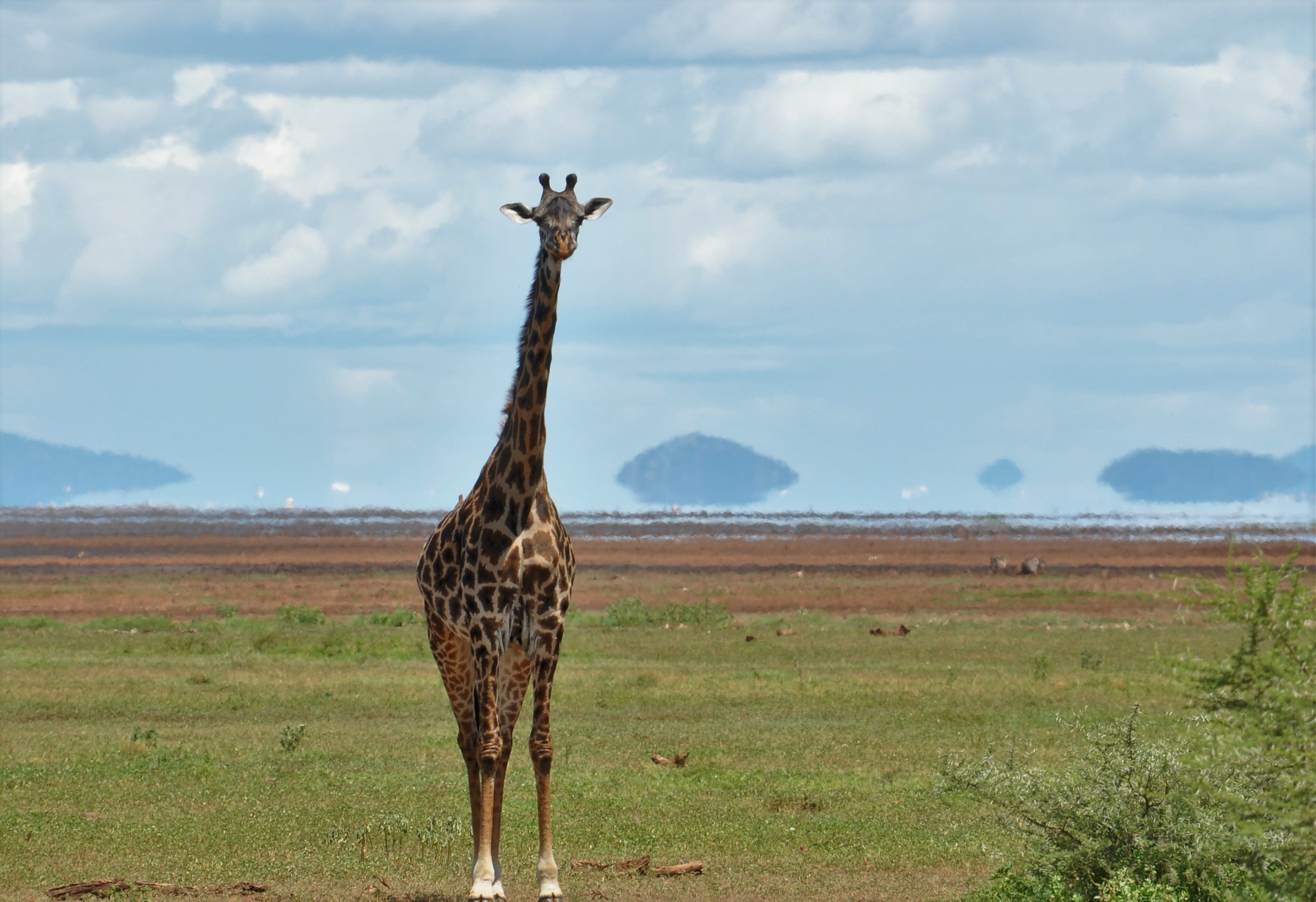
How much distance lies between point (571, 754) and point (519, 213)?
8754 millimetres

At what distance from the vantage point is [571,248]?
11.1m

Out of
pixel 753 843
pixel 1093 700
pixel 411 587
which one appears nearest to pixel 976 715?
pixel 1093 700

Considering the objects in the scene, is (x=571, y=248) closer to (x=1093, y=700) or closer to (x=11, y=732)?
(x=11, y=732)

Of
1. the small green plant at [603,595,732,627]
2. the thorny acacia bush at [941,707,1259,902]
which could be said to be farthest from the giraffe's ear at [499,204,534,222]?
the small green plant at [603,595,732,627]

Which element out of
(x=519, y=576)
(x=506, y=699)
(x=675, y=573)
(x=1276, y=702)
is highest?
(x=519, y=576)

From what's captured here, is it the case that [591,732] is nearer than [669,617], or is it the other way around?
[591,732]

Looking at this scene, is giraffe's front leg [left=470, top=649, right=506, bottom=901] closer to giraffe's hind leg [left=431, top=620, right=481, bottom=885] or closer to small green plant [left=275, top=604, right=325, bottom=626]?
giraffe's hind leg [left=431, top=620, right=481, bottom=885]

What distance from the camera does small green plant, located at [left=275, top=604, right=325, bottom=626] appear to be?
3559 cm

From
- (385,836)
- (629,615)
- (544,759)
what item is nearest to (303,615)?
(629,615)

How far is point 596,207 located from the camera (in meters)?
11.5

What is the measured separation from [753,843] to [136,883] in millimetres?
5100

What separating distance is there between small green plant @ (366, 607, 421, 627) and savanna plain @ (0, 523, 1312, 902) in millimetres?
216

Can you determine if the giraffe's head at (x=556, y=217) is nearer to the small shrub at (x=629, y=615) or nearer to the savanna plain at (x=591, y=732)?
the savanna plain at (x=591, y=732)

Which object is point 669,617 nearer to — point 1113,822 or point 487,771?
point 487,771
